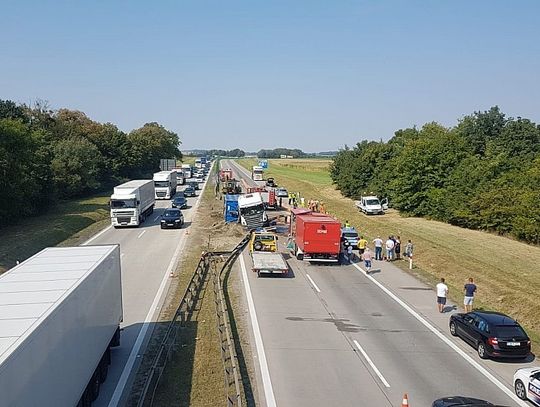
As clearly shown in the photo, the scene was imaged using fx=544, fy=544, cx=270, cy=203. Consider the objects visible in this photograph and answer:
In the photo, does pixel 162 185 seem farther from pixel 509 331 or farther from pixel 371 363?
pixel 509 331

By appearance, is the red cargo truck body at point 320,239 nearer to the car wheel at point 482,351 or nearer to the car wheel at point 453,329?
the car wheel at point 453,329

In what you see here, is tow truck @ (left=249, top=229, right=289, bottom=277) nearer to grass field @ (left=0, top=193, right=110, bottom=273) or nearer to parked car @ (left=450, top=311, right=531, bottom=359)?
parked car @ (left=450, top=311, right=531, bottom=359)

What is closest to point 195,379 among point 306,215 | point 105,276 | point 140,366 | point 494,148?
point 140,366

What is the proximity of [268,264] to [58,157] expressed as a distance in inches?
1682

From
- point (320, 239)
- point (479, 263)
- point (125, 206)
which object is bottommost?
point (479, 263)

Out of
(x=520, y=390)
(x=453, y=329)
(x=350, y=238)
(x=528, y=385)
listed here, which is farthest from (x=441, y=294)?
(x=350, y=238)

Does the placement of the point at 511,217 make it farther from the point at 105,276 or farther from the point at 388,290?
the point at 105,276

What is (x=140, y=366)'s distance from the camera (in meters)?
15.5

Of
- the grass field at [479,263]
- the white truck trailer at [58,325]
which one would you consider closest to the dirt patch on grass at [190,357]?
the white truck trailer at [58,325]

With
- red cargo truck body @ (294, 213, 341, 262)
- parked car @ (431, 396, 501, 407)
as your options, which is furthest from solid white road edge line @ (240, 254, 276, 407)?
red cargo truck body @ (294, 213, 341, 262)

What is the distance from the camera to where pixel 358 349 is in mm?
17234

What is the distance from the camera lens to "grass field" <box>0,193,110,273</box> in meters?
31.7

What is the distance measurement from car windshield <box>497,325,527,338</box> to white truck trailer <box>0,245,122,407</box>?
1149cm

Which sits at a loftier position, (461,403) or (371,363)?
(461,403)
